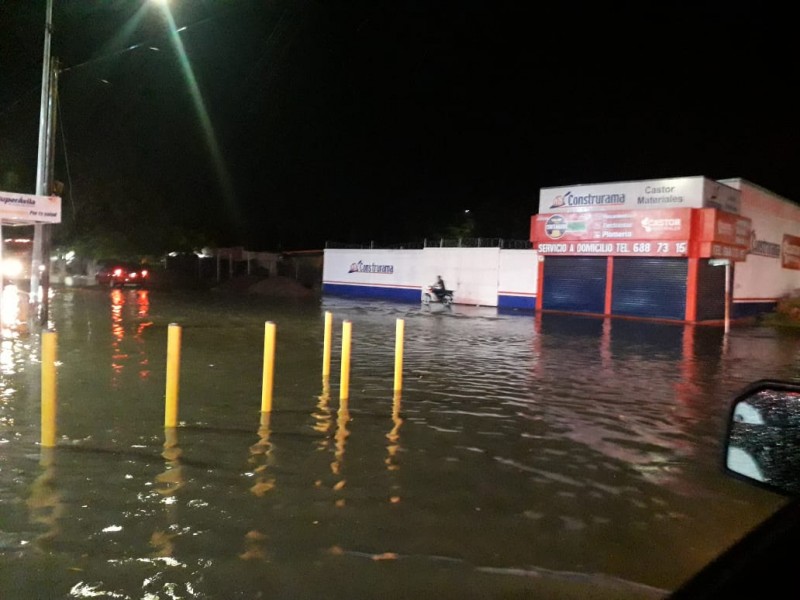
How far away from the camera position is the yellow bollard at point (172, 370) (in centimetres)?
753

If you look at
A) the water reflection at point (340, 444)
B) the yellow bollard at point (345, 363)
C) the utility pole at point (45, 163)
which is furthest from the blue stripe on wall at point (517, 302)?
the water reflection at point (340, 444)

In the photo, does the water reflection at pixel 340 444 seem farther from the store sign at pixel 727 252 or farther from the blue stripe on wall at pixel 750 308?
the blue stripe on wall at pixel 750 308

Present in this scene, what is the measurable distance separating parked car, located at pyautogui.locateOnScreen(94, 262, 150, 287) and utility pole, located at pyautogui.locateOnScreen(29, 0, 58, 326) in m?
23.4

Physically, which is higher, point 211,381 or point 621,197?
point 621,197

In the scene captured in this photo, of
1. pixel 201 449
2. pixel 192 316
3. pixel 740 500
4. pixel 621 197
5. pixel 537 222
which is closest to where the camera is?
pixel 740 500

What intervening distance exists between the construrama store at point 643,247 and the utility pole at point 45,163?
22.0 metres

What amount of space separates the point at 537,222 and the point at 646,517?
28969 mm

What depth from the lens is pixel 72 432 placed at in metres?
7.66

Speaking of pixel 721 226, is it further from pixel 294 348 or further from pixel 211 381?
pixel 211 381

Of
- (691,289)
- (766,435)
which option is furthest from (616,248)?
(766,435)

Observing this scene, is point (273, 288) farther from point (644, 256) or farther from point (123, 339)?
point (123, 339)

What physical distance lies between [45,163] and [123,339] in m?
4.94

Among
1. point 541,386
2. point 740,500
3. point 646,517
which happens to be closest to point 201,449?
point 646,517

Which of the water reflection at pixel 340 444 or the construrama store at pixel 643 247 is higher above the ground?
the construrama store at pixel 643 247
